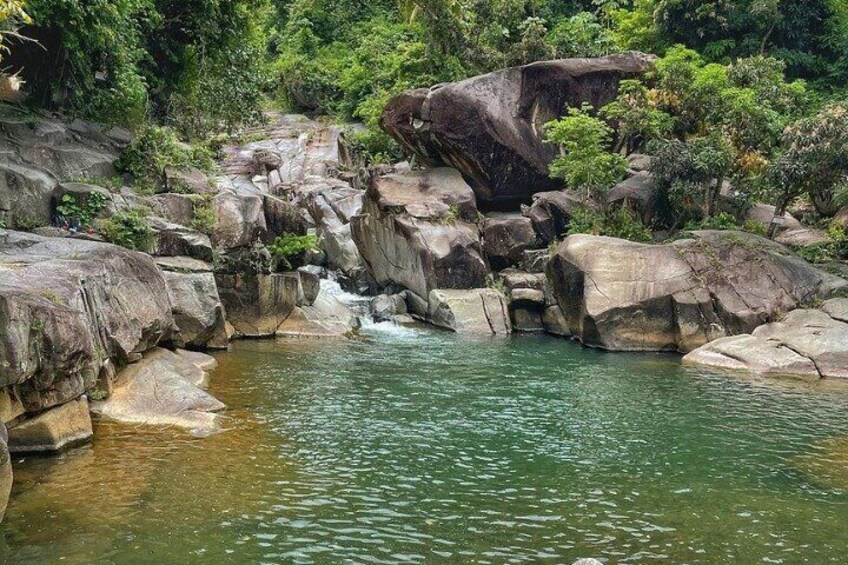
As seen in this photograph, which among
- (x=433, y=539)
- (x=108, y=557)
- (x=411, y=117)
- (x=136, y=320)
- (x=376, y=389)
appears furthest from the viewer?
(x=411, y=117)

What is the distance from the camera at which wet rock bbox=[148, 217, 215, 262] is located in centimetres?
2300

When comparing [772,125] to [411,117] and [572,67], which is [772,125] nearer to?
[572,67]

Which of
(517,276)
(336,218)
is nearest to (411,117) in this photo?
(336,218)

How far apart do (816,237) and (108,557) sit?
105ft

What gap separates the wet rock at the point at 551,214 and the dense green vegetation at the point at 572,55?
1.30m

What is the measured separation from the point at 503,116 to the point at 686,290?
1405 cm

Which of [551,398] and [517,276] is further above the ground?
[517,276]

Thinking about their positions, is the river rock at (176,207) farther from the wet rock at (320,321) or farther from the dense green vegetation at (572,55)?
the wet rock at (320,321)

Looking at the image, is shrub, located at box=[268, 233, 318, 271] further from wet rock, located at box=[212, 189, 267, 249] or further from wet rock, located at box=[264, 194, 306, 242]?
wet rock, located at box=[212, 189, 267, 249]

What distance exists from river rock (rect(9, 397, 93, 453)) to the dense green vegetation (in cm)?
649

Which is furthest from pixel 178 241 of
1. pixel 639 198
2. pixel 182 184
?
pixel 639 198

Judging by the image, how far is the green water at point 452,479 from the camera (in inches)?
384

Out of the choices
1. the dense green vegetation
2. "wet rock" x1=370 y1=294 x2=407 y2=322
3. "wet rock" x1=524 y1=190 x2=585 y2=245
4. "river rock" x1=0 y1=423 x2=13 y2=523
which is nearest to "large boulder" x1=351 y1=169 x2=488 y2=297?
"wet rock" x1=370 y1=294 x2=407 y2=322

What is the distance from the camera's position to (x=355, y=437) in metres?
14.7
